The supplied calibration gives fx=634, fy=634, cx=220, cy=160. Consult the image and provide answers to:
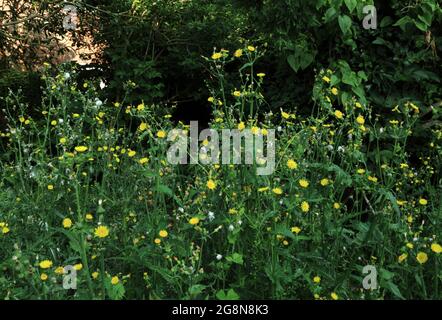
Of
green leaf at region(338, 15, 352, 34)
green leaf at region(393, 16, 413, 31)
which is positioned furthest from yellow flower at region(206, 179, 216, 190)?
green leaf at region(393, 16, 413, 31)

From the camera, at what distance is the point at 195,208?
109 inches

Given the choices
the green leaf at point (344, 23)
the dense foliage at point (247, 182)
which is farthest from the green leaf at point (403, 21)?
the green leaf at point (344, 23)

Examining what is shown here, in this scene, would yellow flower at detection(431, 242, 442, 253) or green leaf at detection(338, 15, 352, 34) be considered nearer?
yellow flower at detection(431, 242, 442, 253)

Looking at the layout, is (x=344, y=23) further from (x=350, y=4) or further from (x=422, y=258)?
(x=422, y=258)

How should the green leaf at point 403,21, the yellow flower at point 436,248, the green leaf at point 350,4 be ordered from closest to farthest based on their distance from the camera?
the yellow flower at point 436,248 < the green leaf at point 350,4 < the green leaf at point 403,21

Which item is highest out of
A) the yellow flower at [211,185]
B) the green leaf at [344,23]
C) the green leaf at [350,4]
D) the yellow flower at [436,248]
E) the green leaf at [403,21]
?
the green leaf at [350,4]

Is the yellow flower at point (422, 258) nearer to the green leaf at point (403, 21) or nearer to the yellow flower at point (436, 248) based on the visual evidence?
the yellow flower at point (436, 248)

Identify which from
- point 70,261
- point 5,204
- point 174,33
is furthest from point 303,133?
point 174,33

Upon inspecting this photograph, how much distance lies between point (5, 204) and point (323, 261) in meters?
1.56

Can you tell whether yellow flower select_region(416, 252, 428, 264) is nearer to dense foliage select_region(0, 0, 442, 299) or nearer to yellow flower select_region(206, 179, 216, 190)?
dense foliage select_region(0, 0, 442, 299)

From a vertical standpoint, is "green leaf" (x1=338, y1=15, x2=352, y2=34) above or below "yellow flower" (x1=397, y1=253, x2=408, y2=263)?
above

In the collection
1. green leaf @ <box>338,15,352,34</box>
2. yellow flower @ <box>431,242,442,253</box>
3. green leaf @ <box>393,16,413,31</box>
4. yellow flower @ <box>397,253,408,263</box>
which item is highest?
green leaf @ <box>393,16,413,31</box>

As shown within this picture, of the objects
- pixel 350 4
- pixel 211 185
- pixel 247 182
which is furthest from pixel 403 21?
pixel 211 185
